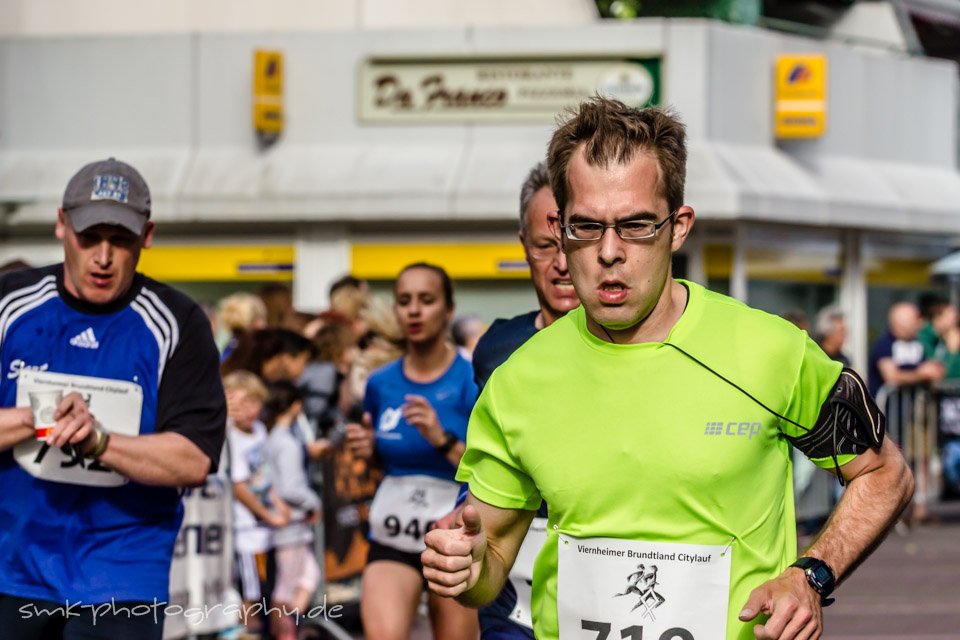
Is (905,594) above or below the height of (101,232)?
below

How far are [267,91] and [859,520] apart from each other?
1890cm

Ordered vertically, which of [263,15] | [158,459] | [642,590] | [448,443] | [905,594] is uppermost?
[263,15]

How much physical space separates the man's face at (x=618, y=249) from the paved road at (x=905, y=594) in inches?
302

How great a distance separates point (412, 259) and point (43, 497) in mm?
17071

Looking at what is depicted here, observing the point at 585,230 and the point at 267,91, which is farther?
the point at 267,91

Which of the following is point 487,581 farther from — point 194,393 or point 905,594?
point 905,594

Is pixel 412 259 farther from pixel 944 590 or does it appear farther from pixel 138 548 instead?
pixel 138 548

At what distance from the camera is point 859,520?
3.92 metres

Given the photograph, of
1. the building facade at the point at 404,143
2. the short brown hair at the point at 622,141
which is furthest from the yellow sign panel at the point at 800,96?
the short brown hair at the point at 622,141

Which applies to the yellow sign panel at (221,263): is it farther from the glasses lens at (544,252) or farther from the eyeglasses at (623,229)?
the eyeglasses at (623,229)

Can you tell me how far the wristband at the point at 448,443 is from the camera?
26.5 feet

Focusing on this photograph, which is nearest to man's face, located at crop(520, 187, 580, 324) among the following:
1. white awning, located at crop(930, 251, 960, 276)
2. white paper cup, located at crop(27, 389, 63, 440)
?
white paper cup, located at crop(27, 389, 63, 440)

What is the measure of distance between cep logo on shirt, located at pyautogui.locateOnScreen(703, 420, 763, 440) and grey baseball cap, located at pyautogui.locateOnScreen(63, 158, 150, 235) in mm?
2488

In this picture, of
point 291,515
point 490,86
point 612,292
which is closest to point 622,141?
point 612,292
